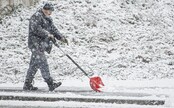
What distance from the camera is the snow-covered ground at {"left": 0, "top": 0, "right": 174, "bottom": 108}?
30.2 feet

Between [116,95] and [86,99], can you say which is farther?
[116,95]

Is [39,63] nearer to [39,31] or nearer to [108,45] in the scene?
[39,31]

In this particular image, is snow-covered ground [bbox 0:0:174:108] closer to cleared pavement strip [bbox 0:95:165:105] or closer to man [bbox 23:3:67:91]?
man [bbox 23:3:67:91]

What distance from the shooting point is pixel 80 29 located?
1226 centimetres

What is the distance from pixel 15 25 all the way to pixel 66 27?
1.94m

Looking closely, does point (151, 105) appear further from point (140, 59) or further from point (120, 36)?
point (120, 36)

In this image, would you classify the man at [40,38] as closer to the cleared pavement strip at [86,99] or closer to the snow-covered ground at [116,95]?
the snow-covered ground at [116,95]

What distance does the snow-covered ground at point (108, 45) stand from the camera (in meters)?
9.22

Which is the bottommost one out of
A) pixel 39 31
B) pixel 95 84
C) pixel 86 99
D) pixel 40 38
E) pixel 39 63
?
pixel 86 99

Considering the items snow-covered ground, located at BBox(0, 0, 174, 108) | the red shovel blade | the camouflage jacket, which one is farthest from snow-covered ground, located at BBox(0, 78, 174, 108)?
the camouflage jacket

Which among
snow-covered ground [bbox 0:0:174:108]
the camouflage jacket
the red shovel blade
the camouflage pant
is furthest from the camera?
snow-covered ground [bbox 0:0:174:108]

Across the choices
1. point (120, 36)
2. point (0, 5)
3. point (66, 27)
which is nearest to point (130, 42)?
point (120, 36)

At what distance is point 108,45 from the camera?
37.6 ft

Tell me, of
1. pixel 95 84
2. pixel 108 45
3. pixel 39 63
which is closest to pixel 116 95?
pixel 95 84
